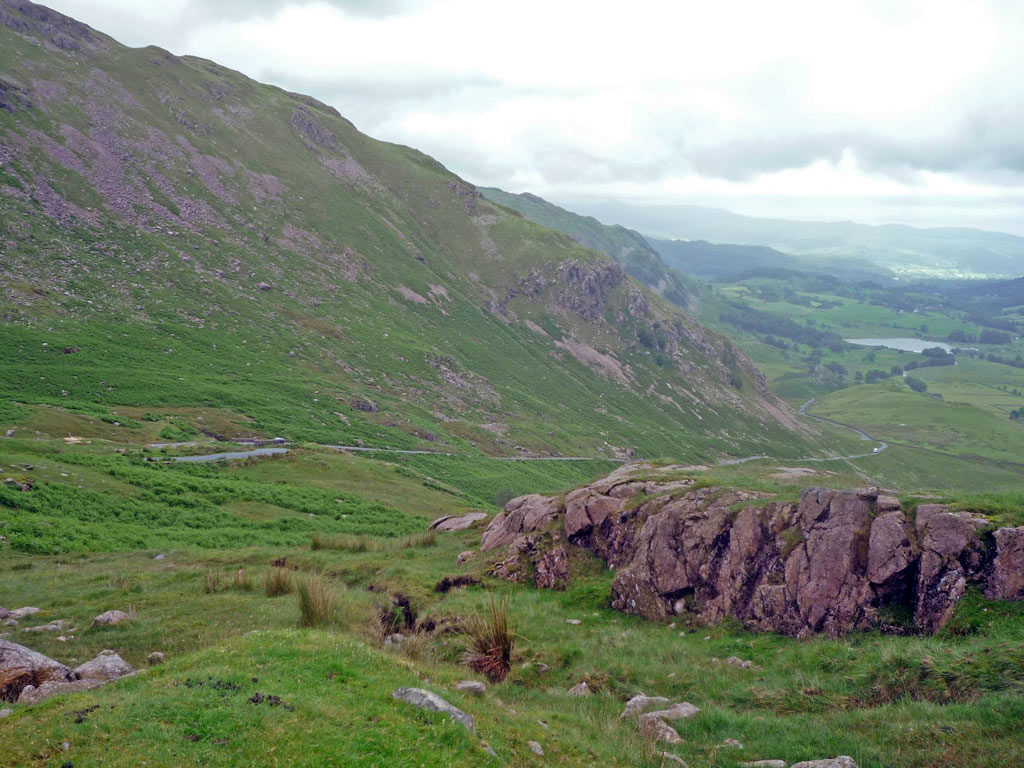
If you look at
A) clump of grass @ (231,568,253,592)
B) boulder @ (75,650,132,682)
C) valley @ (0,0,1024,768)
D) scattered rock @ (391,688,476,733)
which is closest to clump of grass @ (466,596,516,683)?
valley @ (0,0,1024,768)

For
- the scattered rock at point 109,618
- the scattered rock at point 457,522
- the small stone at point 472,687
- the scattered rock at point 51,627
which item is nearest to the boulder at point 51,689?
the scattered rock at point 109,618

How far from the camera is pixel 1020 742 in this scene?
35.4 feet

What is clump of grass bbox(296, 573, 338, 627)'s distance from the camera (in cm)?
1781

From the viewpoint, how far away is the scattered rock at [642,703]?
15.2 metres

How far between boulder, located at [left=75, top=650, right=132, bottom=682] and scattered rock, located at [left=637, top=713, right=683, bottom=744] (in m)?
12.6

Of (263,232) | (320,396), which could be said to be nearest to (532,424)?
(320,396)

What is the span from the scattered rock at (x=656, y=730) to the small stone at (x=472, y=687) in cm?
412

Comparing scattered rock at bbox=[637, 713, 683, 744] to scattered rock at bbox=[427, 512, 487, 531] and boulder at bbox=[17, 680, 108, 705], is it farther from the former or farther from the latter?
scattered rock at bbox=[427, 512, 487, 531]

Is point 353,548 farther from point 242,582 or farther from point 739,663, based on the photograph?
point 739,663

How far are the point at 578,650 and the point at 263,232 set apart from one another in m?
116

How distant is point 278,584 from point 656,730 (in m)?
15.6

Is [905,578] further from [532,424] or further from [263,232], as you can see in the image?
[263,232]

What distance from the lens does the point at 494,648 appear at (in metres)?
17.8

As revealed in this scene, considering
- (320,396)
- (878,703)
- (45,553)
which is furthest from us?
(320,396)
